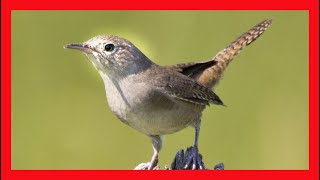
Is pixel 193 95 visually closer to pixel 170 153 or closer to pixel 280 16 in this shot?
pixel 170 153

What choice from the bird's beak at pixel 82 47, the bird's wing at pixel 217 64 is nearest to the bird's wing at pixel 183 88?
the bird's wing at pixel 217 64

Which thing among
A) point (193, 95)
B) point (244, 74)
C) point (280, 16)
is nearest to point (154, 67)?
point (193, 95)

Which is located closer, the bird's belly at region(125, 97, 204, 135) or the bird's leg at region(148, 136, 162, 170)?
the bird's belly at region(125, 97, 204, 135)

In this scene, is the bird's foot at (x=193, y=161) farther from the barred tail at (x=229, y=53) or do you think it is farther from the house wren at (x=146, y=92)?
the barred tail at (x=229, y=53)

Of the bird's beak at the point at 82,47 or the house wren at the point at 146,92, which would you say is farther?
the house wren at the point at 146,92

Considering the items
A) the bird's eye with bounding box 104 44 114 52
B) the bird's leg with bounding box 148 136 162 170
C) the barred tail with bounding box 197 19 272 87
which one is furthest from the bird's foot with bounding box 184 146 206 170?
the barred tail with bounding box 197 19 272 87

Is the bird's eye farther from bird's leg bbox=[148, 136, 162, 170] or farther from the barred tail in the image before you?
the barred tail
